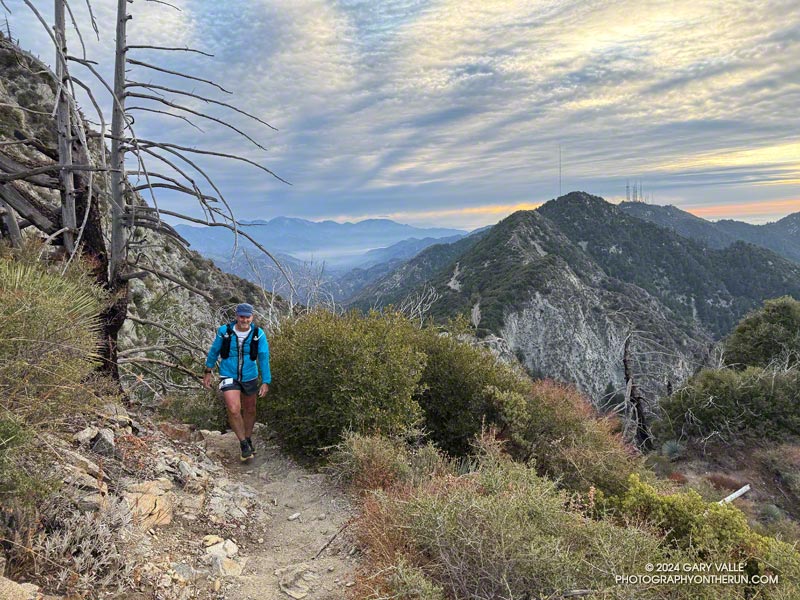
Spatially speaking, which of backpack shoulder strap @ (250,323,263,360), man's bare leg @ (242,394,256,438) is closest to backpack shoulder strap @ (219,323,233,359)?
backpack shoulder strap @ (250,323,263,360)

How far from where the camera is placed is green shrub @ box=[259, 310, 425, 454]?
20.9 ft

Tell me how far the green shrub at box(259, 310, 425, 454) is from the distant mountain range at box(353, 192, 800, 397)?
47.6 feet

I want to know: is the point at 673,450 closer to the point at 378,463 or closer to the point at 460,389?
the point at 460,389

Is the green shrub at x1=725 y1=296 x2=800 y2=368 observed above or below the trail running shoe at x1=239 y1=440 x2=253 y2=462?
below

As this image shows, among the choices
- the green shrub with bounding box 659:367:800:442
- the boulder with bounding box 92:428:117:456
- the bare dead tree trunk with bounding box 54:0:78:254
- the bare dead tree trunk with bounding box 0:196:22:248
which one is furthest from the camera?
the green shrub with bounding box 659:367:800:442

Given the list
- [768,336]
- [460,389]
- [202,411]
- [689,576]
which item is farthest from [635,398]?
[768,336]

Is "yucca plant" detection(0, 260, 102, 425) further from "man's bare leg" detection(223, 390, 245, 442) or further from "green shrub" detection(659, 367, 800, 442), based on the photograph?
"green shrub" detection(659, 367, 800, 442)

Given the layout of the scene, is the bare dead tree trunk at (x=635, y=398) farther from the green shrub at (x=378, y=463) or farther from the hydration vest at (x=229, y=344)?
the hydration vest at (x=229, y=344)

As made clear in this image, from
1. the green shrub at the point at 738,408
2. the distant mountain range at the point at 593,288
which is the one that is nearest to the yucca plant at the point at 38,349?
the distant mountain range at the point at 593,288

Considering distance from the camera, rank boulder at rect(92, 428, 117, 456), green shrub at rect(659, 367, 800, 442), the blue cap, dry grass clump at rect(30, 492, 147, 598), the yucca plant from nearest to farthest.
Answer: dry grass clump at rect(30, 492, 147, 598)
the yucca plant
boulder at rect(92, 428, 117, 456)
the blue cap
green shrub at rect(659, 367, 800, 442)

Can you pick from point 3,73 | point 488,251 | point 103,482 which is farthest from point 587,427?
point 488,251

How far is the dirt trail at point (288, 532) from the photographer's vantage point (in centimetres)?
377

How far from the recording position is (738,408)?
71.5 feet

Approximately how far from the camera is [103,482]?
3.81 meters
